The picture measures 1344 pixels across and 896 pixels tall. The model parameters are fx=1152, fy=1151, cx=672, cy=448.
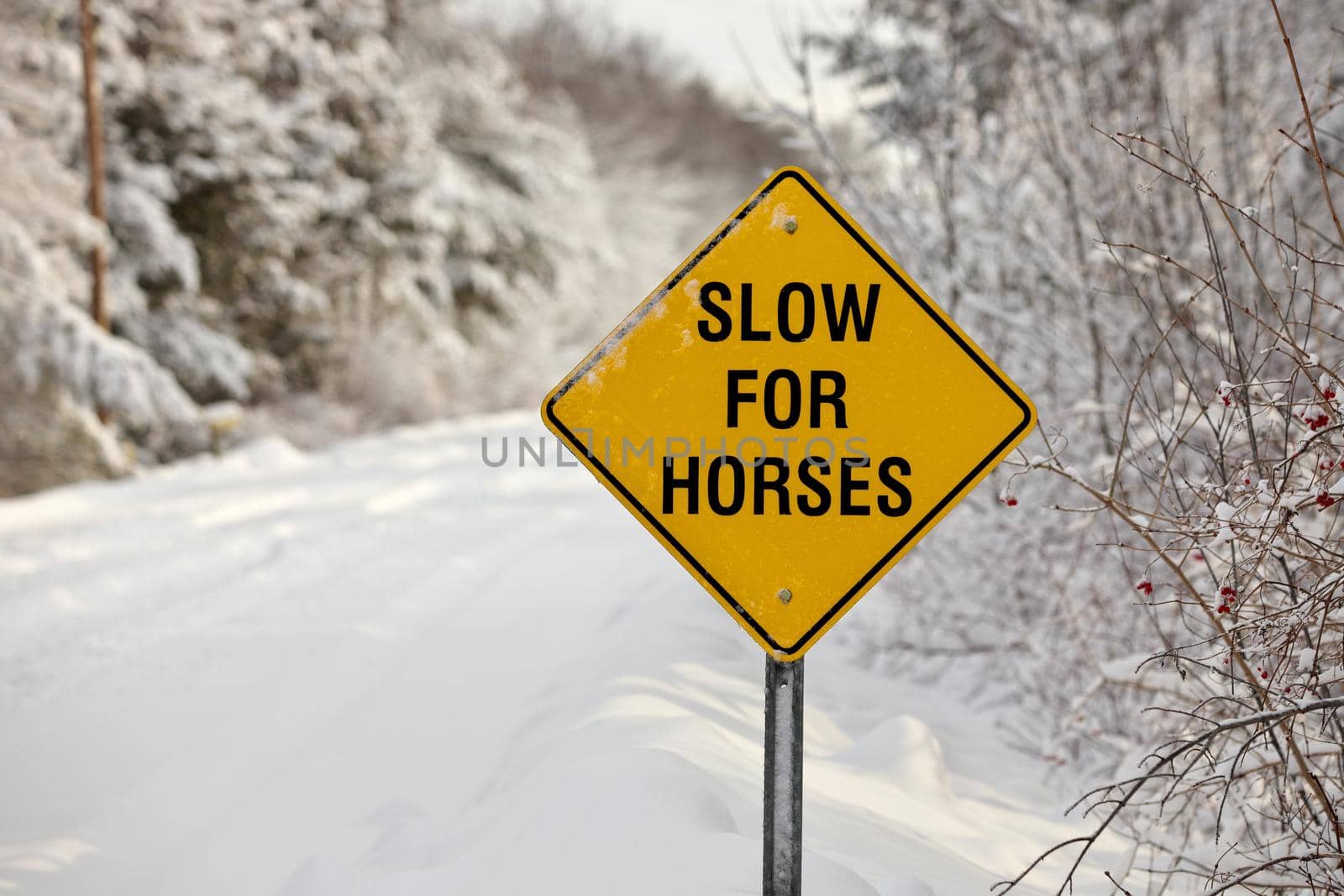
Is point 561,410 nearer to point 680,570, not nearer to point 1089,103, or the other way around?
point 1089,103

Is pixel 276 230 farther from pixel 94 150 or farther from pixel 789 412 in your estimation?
pixel 789 412

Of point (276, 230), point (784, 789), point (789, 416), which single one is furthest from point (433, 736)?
point (276, 230)

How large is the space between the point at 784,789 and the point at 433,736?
3.13 meters

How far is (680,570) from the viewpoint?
25.9ft

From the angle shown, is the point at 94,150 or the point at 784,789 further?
the point at 94,150

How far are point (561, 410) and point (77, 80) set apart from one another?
50.9 ft

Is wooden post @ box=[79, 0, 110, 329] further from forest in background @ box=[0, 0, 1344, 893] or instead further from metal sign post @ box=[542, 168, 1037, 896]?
metal sign post @ box=[542, 168, 1037, 896]

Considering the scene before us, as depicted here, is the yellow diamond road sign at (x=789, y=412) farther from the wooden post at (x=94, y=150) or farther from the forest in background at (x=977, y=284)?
the wooden post at (x=94, y=150)

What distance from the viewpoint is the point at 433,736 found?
194 inches

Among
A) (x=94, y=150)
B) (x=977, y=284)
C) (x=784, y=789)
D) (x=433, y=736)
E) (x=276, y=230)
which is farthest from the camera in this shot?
(x=276, y=230)

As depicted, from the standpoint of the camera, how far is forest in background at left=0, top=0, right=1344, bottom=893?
2.53m

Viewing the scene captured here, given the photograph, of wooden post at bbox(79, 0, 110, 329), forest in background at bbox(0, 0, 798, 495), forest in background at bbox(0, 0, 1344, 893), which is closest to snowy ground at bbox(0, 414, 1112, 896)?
forest in background at bbox(0, 0, 1344, 893)

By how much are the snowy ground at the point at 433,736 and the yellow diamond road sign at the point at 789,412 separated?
89 cm

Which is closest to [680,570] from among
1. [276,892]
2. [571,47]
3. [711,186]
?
[276,892]
